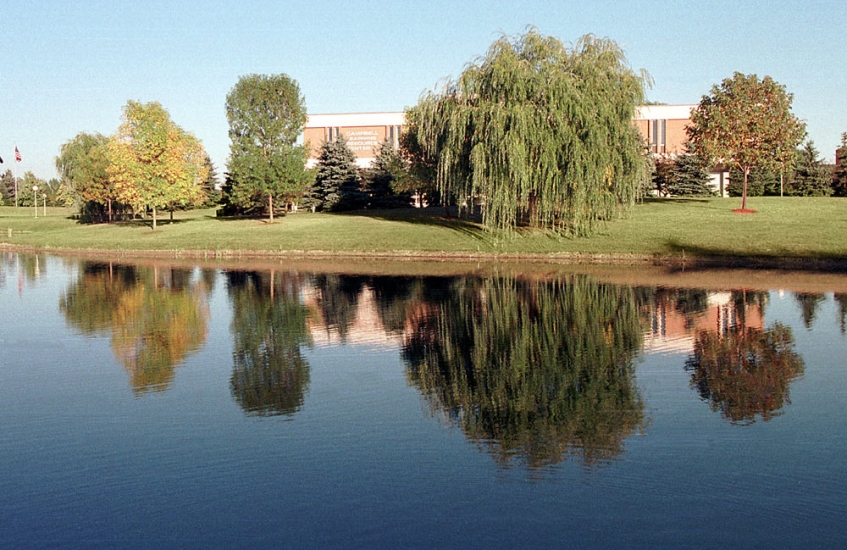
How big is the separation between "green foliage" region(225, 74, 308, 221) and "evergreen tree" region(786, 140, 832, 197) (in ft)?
141

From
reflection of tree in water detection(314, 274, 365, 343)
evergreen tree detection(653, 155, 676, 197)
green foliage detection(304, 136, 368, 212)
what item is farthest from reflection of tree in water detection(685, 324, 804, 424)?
evergreen tree detection(653, 155, 676, 197)

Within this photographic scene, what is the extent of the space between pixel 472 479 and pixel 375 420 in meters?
2.64

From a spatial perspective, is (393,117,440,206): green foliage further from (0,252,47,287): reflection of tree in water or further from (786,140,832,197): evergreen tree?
(786,140,832,197): evergreen tree

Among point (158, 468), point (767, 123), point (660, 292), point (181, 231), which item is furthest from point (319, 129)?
point (158, 468)

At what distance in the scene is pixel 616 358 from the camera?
1528 cm

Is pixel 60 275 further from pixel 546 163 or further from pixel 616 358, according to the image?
pixel 616 358

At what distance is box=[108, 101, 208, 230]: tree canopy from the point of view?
57.0m

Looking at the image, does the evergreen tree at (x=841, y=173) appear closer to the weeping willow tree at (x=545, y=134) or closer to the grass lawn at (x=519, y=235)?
the grass lawn at (x=519, y=235)

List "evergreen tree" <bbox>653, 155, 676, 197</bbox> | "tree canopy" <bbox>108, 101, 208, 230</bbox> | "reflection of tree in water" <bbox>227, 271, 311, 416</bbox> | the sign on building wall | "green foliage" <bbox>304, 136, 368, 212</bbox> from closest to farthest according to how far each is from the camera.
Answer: "reflection of tree in water" <bbox>227, 271, 311, 416</bbox>, "tree canopy" <bbox>108, 101, 208, 230</bbox>, "green foliage" <bbox>304, 136, 368, 212</bbox>, "evergreen tree" <bbox>653, 155, 676, 197</bbox>, the sign on building wall

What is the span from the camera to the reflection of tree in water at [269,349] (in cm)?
1255

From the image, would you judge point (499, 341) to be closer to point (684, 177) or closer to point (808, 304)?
point (808, 304)

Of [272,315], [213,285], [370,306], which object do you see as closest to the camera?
[272,315]

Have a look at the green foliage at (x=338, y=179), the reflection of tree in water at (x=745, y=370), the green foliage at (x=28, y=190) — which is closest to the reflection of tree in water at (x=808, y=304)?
the reflection of tree in water at (x=745, y=370)

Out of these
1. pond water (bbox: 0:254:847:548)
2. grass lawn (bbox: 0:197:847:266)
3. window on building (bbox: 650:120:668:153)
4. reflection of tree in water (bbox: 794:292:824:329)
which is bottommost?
pond water (bbox: 0:254:847:548)
